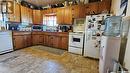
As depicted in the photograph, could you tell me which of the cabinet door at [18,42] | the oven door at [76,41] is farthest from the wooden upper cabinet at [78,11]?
the cabinet door at [18,42]

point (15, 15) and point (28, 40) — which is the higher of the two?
point (15, 15)

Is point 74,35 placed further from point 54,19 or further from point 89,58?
point 54,19

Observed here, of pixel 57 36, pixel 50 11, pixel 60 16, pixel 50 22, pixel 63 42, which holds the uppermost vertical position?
pixel 50 11

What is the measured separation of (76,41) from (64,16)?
1.52m

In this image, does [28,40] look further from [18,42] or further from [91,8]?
[91,8]

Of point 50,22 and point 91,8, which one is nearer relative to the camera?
point 91,8

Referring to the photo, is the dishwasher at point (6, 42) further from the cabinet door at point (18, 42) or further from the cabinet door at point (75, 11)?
the cabinet door at point (75, 11)

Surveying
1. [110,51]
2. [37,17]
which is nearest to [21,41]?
[37,17]

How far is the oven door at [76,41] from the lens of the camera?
3542mm

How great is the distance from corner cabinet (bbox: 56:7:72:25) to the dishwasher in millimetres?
2388

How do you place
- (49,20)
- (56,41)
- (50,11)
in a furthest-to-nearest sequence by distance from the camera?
(49,20) → (50,11) → (56,41)

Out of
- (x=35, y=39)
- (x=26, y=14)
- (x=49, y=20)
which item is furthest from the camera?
(x=49, y=20)

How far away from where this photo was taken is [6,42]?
3.47 meters

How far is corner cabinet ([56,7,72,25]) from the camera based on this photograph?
4203mm
